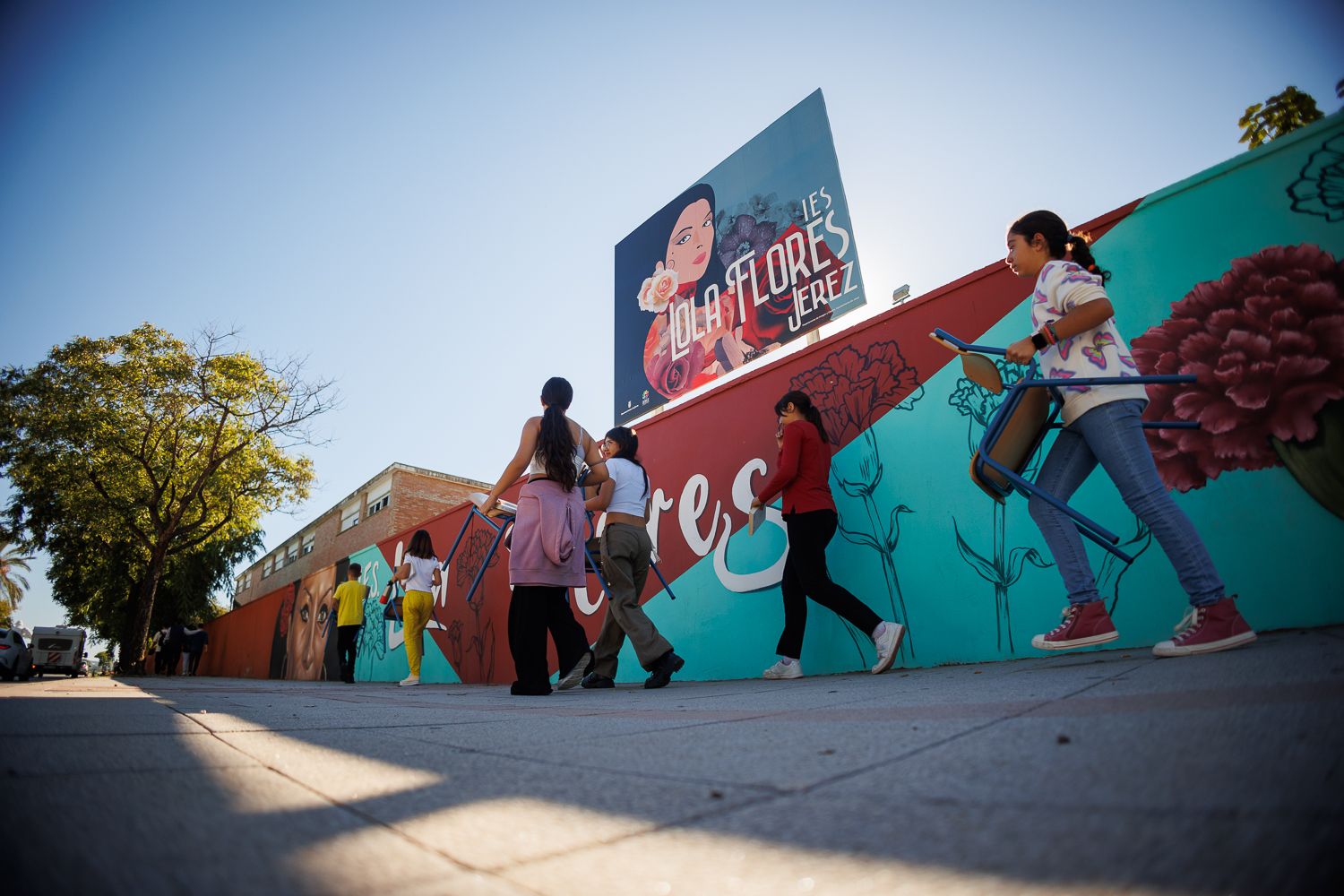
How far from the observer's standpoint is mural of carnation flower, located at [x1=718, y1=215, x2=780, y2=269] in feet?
25.2

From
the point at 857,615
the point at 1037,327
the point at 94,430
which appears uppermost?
the point at 94,430

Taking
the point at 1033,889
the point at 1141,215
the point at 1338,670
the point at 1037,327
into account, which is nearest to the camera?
the point at 1033,889

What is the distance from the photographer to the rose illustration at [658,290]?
8891 mm

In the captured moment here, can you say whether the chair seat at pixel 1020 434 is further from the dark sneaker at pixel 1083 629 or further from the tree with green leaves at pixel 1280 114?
the tree with green leaves at pixel 1280 114

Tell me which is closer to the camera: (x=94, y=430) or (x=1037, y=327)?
(x=1037, y=327)

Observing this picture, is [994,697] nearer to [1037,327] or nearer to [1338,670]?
[1338,670]

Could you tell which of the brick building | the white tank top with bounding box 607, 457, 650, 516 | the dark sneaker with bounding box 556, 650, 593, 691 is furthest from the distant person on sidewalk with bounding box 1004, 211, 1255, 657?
the brick building

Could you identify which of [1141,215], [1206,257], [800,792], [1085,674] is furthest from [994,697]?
[1141,215]

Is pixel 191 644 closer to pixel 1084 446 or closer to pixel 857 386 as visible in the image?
pixel 857 386

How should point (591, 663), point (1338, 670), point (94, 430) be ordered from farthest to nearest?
1. point (94, 430)
2. point (591, 663)
3. point (1338, 670)

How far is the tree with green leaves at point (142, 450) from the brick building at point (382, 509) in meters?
2.34

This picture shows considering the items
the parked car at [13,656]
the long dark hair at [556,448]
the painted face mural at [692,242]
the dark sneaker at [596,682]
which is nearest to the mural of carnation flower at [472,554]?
the dark sneaker at [596,682]

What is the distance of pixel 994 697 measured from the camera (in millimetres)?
1714

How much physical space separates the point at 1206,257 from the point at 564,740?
3.83 meters
